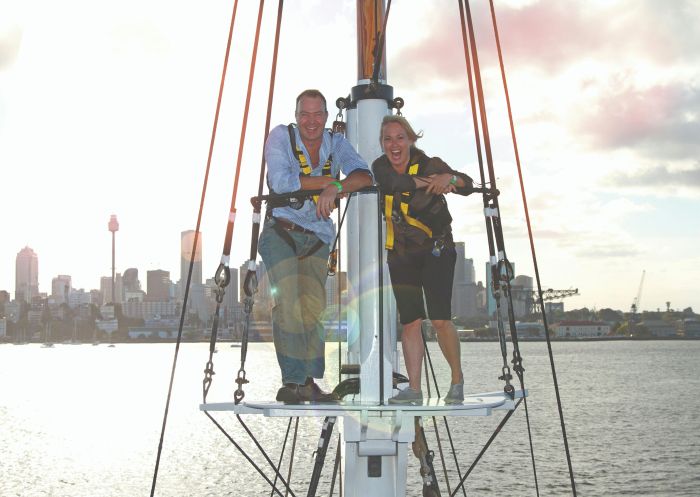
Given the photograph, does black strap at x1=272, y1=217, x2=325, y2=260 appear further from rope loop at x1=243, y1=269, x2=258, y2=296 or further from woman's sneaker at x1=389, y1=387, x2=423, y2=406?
woman's sneaker at x1=389, y1=387, x2=423, y2=406

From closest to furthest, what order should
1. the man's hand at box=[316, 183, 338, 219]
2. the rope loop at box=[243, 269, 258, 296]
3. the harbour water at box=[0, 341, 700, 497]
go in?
the man's hand at box=[316, 183, 338, 219] < the rope loop at box=[243, 269, 258, 296] < the harbour water at box=[0, 341, 700, 497]

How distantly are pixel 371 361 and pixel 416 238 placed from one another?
89cm

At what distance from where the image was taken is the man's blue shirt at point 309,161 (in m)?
5.39

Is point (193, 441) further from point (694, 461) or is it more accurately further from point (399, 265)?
point (399, 265)

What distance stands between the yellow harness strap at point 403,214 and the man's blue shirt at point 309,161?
0.28 meters

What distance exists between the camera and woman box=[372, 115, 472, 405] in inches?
210

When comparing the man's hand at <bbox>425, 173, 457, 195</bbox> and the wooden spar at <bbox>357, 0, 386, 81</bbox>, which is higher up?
the wooden spar at <bbox>357, 0, 386, 81</bbox>

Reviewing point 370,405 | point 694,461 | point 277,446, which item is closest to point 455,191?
point 370,405

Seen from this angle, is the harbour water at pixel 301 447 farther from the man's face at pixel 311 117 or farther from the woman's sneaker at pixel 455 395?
the man's face at pixel 311 117

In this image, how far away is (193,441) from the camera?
5891 centimetres

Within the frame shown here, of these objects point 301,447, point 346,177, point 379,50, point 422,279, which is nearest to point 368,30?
point 379,50

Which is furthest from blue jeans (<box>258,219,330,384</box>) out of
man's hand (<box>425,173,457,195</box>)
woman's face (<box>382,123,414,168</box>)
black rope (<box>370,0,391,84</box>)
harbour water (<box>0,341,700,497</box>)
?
harbour water (<box>0,341,700,497</box>)

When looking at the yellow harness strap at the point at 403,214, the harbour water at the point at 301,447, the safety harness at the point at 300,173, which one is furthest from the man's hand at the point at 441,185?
the harbour water at the point at 301,447

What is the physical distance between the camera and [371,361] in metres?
5.54
